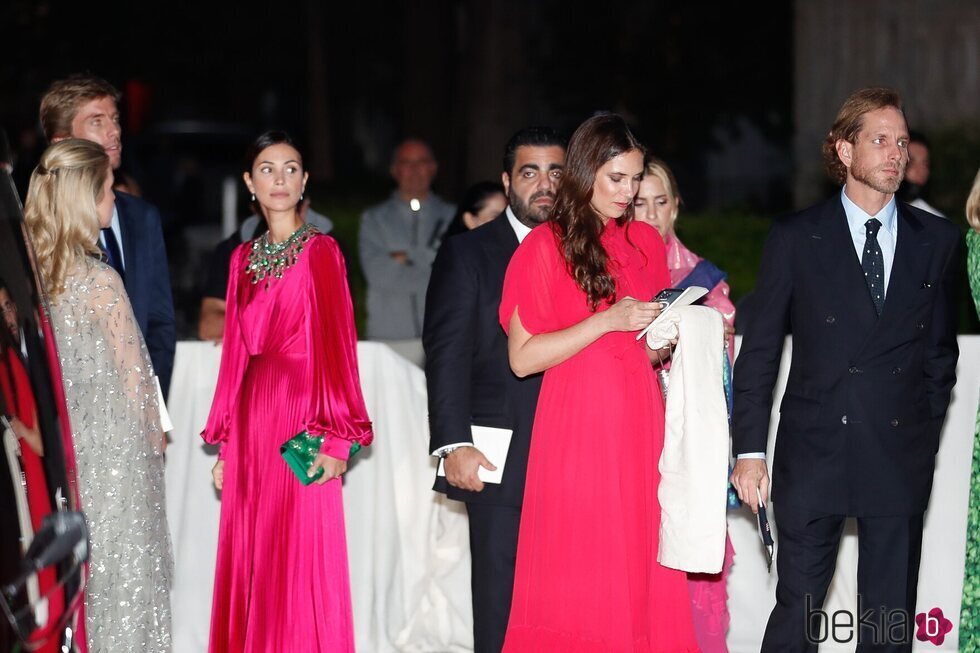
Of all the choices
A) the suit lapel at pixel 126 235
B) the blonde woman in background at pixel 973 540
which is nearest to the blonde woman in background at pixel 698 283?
the blonde woman in background at pixel 973 540

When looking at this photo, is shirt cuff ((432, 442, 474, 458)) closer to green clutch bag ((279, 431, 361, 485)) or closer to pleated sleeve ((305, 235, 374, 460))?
pleated sleeve ((305, 235, 374, 460))

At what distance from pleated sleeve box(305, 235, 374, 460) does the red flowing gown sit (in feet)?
2.70

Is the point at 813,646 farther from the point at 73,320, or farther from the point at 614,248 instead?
the point at 73,320

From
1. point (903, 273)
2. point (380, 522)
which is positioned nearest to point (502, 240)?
point (903, 273)

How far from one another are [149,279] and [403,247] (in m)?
3.57

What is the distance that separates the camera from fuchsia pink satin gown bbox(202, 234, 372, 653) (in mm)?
5336

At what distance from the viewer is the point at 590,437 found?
468 centimetres

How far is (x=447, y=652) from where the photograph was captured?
6535mm

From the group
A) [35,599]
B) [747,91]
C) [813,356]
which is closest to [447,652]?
[813,356]

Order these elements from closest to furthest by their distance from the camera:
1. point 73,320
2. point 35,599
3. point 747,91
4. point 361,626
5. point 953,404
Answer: point 35,599 → point 73,320 → point 953,404 → point 361,626 → point 747,91

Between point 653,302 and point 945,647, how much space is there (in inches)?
105

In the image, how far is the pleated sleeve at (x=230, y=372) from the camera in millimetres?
5531

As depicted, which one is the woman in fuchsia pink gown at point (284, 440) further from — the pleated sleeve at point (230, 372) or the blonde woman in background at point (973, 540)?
the blonde woman in background at point (973, 540)

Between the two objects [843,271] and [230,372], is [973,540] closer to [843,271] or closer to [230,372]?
[843,271]
